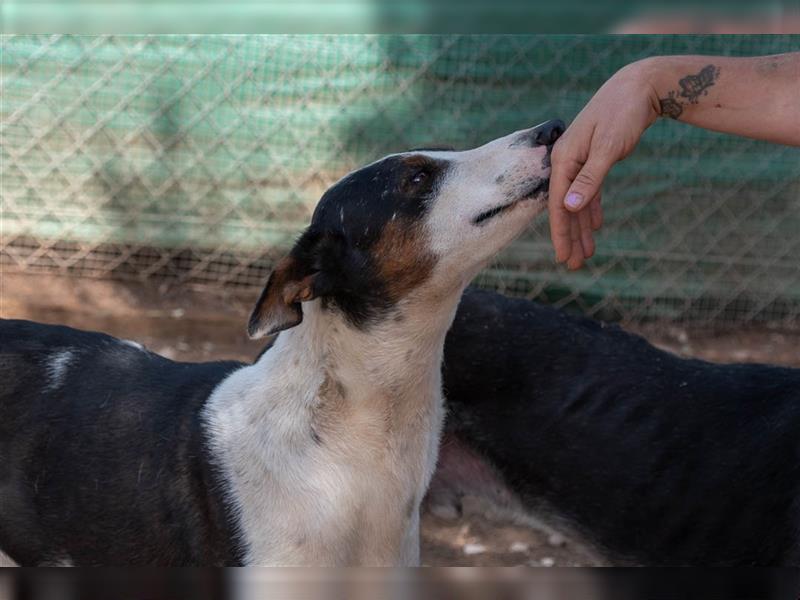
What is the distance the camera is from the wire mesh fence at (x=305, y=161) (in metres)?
6.26

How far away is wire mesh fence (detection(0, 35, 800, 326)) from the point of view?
6.26 meters

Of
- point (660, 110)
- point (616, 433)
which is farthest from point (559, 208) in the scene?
point (616, 433)

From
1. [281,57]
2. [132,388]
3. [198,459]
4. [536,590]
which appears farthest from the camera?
[281,57]

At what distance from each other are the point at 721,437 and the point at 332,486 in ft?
5.04

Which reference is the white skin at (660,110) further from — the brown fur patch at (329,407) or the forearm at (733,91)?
the brown fur patch at (329,407)

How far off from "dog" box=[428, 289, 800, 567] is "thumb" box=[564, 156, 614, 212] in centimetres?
149

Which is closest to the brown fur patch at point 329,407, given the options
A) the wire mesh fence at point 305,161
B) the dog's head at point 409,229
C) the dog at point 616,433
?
the dog's head at point 409,229

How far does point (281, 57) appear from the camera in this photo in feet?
20.6

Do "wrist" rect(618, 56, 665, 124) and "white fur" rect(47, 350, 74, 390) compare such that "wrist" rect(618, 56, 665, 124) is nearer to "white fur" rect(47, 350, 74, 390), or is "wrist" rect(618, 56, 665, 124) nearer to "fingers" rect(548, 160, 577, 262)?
"fingers" rect(548, 160, 577, 262)

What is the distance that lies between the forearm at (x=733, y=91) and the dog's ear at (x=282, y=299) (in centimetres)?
100

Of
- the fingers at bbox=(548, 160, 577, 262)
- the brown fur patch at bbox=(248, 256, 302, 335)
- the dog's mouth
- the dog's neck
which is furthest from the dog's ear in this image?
the fingers at bbox=(548, 160, 577, 262)

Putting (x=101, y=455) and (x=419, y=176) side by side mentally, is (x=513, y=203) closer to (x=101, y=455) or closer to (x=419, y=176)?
(x=419, y=176)

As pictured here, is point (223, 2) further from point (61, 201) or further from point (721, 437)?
point (61, 201)

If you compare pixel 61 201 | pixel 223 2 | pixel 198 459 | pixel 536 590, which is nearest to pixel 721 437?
pixel 198 459
